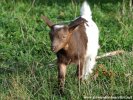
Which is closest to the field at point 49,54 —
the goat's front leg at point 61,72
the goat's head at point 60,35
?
the goat's front leg at point 61,72

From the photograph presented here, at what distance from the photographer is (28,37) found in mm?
10938

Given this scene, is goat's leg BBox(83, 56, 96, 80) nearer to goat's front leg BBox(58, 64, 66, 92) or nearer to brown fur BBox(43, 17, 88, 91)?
brown fur BBox(43, 17, 88, 91)

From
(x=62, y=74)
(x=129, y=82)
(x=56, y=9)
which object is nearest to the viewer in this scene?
(x=129, y=82)

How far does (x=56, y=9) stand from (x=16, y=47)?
3.23 m

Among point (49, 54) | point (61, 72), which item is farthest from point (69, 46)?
point (49, 54)

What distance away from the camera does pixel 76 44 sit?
26.8 feet

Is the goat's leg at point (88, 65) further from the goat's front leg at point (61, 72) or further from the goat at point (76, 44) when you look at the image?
the goat's front leg at point (61, 72)

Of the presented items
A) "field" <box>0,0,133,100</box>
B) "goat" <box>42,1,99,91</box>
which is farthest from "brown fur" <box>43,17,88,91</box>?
"field" <box>0,0,133,100</box>

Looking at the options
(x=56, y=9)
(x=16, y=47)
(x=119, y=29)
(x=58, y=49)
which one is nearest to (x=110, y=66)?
(x=58, y=49)

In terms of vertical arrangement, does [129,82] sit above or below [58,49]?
below

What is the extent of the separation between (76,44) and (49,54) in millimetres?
2195

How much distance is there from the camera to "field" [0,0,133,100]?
770 cm

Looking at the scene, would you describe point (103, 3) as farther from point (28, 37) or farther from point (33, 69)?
point (33, 69)

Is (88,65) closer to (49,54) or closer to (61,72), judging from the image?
(61,72)
